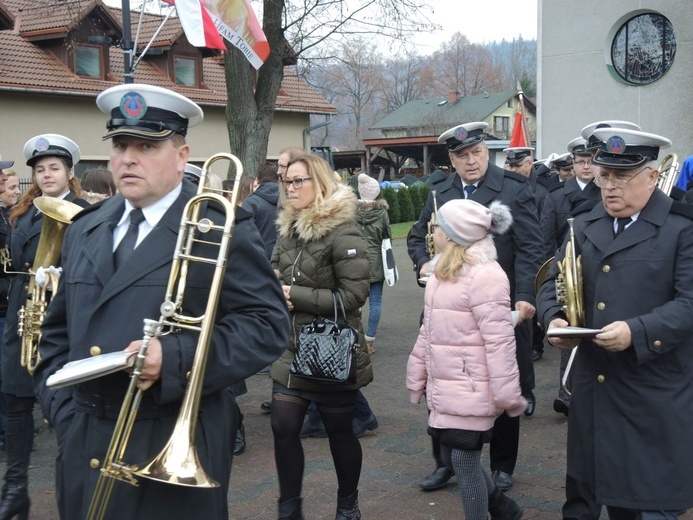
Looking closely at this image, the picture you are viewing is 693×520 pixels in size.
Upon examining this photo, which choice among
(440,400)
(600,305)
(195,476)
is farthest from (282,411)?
(195,476)

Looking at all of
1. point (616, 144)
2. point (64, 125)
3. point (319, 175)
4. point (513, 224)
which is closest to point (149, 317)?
point (616, 144)

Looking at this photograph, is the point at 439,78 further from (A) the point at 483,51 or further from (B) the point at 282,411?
(B) the point at 282,411

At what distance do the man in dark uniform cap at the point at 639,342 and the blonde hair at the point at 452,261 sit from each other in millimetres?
737

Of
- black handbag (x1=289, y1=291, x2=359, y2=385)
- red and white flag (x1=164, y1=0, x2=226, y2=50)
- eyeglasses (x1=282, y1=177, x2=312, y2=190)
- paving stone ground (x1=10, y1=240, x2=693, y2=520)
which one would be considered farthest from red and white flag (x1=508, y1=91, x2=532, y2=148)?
black handbag (x1=289, y1=291, x2=359, y2=385)

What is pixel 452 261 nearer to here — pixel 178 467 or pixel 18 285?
pixel 178 467

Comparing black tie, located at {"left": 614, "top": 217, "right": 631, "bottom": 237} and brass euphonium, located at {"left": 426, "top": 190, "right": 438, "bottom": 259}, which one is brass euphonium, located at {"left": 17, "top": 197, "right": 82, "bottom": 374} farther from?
black tie, located at {"left": 614, "top": 217, "right": 631, "bottom": 237}

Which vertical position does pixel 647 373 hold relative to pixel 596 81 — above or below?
below

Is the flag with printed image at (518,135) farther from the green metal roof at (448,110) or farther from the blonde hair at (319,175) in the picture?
the green metal roof at (448,110)

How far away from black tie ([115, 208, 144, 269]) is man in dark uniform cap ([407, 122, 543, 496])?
2.79 metres

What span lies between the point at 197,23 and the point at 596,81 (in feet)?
26.1

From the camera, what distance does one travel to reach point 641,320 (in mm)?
3852

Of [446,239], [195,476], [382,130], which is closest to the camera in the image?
[195,476]

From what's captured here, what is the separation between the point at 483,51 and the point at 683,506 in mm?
97324

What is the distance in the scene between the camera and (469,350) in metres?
4.64
